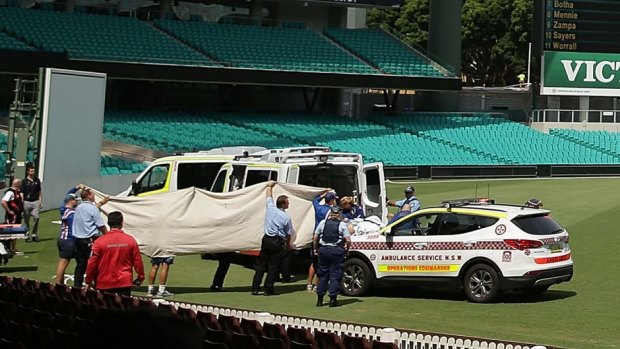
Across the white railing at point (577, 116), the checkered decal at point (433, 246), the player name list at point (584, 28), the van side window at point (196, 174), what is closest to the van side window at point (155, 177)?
the van side window at point (196, 174)

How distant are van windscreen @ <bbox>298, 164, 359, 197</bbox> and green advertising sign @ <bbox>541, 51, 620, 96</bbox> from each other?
32341mm

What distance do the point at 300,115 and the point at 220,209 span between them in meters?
36.8

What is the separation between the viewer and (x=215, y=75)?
156 ft

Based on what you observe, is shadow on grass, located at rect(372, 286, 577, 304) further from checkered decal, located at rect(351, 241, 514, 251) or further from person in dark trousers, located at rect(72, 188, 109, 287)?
person in dark trousers, located at rect(72, 188, 109, 287)

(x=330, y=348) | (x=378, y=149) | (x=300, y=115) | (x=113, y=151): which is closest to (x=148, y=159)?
(x=113, y=151)

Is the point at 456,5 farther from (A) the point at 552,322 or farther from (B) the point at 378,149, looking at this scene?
(A) the point at 552,322

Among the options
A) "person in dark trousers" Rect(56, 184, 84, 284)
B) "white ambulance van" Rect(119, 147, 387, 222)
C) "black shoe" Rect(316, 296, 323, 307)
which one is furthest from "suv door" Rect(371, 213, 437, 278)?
"person in dark trousers" Rect(56, 184, 84, 284)

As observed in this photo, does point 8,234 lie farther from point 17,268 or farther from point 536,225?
point 536,225

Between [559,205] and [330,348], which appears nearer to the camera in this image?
[330,348]

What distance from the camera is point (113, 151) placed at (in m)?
38.5

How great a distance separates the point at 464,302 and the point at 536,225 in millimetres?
1658

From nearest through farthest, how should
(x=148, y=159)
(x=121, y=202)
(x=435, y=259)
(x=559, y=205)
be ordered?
(x=435, y=259) → (x=121, y=202) → (x=559, y=205) → (x=148, y=159)

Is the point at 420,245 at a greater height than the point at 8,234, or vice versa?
the point at 420,245

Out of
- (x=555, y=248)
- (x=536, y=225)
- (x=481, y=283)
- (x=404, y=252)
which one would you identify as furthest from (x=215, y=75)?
(x=555, y=248)
